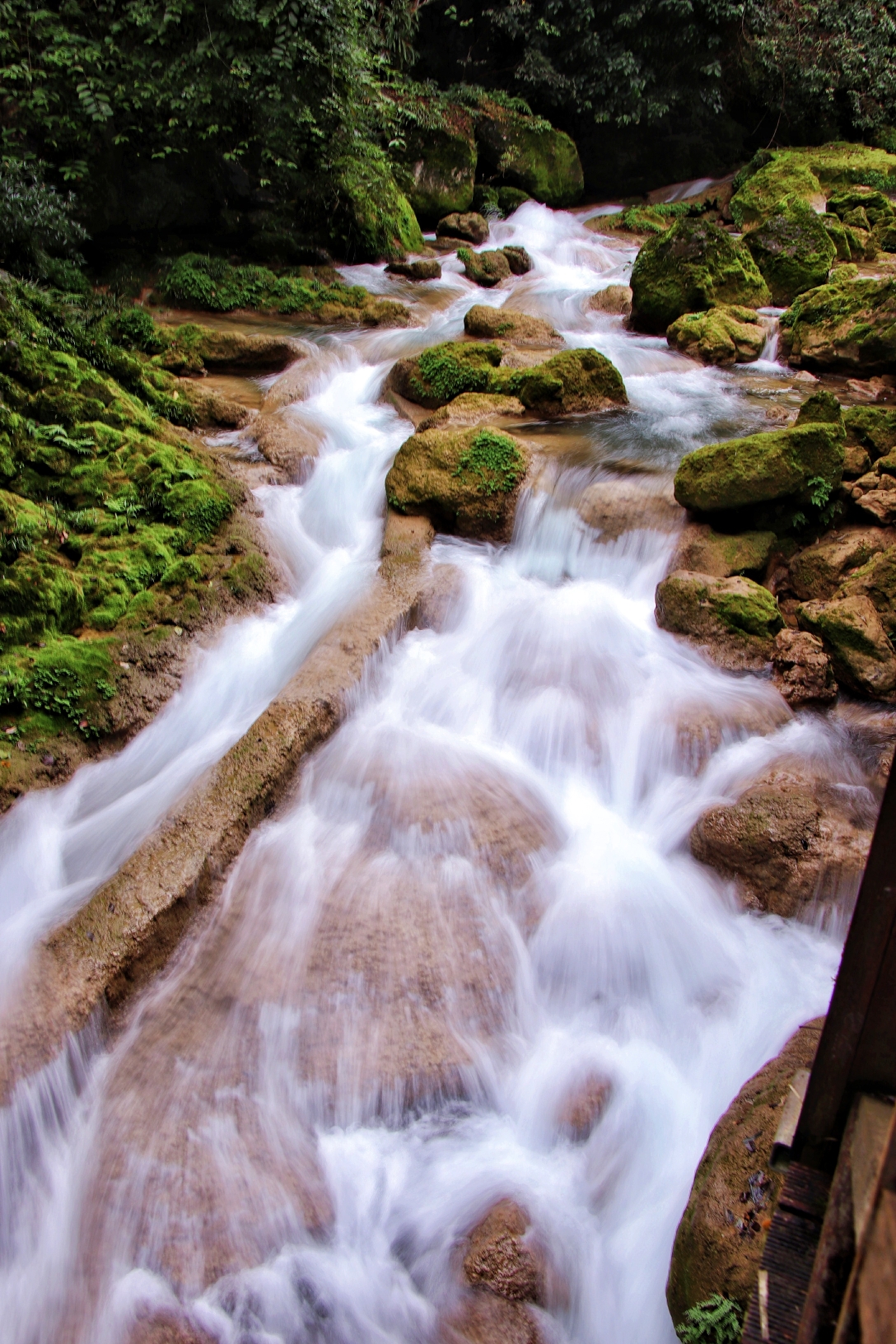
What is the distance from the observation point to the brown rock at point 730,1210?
8.12ft

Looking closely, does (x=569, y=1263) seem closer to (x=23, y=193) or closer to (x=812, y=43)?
(x=23, y=193)

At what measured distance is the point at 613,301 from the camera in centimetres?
1380

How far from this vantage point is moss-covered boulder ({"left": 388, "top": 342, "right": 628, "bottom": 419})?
9.02 metres

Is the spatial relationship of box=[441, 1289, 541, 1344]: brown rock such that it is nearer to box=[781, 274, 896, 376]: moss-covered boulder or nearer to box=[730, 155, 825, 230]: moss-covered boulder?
box=[781, 274, 896, 376]: moss-covered boulder

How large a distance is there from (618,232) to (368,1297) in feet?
72.7

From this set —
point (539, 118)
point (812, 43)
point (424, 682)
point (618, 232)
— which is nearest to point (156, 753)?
point (424, 682)

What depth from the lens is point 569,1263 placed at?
10.4ft

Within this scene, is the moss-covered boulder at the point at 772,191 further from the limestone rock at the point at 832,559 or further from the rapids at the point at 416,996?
the rapids at the point at 416,996

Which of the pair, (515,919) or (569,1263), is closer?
(569,1263)

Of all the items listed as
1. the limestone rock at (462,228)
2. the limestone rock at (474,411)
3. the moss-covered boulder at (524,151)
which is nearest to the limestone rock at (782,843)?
the limestone rock at (474,411)

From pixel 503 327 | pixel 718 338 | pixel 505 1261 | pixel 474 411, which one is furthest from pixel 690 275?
pixel 505 1261

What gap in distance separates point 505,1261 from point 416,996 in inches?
44.6

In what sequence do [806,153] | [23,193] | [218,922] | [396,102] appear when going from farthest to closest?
[806,153] < [396,102] < [23,193] < [218,922]

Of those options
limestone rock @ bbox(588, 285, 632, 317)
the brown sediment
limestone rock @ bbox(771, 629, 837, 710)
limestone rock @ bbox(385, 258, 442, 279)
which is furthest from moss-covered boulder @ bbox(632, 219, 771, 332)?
the brown sediment
